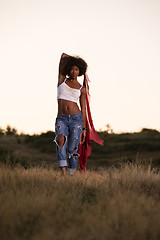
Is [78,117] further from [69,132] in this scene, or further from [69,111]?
[69,132]

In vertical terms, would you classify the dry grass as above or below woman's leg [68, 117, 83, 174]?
below

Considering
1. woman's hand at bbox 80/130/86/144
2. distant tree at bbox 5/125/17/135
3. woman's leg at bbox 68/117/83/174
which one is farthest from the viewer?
distant tree at bbox 5/125/17/135

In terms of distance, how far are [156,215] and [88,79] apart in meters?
3.83

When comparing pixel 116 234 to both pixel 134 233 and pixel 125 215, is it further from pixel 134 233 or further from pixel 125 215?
pixel 125 215

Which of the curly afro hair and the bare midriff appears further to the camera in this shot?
the curly afro hair

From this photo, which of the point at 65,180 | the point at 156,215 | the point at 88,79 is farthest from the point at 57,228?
the point at 88,79

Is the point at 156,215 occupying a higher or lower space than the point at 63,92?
lower

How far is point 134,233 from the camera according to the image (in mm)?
3014

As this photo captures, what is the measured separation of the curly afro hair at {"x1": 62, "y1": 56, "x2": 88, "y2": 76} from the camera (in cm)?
578

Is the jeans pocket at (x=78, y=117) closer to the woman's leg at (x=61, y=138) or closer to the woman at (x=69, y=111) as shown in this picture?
the woman at (x=69, y=111)

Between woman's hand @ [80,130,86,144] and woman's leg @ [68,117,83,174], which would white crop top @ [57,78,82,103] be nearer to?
woman's leg @ [68,117,83,174]

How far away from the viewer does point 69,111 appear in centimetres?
556

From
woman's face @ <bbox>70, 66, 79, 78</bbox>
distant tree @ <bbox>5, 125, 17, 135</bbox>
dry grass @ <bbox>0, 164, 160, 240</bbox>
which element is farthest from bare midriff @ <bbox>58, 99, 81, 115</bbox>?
distant tree @ <bbox>5, 125, 17, 135</bbox>

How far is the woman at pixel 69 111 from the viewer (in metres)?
5.56
